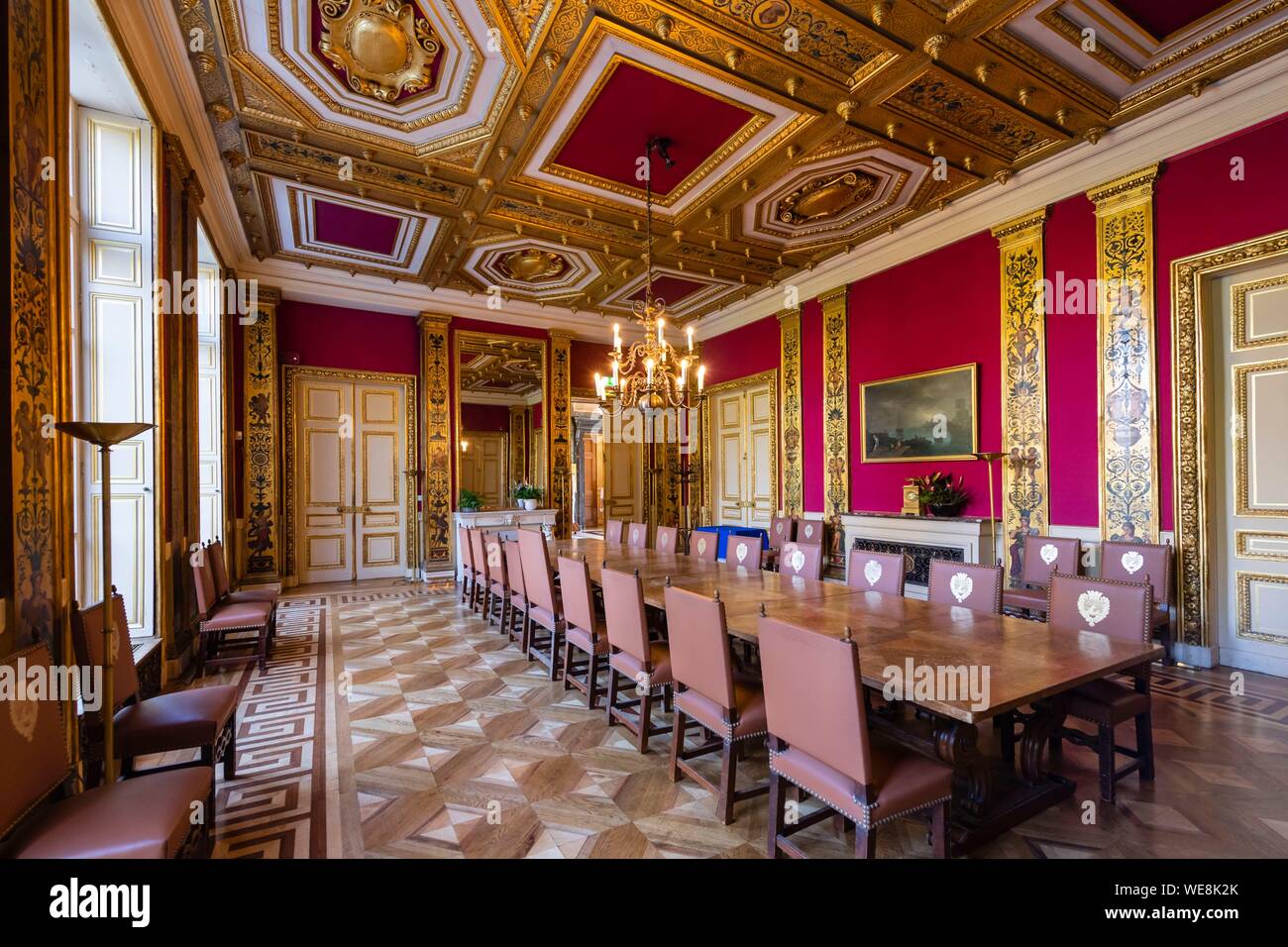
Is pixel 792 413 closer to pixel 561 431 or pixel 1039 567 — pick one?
pixel 561 431

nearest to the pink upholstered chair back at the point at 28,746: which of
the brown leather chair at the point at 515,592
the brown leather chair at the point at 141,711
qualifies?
the brown leather chair at the point at 141,711

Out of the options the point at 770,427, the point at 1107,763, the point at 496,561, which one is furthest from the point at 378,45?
the point at 770,427

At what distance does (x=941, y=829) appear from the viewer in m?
1.75

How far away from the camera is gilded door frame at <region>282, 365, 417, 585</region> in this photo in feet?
24.0

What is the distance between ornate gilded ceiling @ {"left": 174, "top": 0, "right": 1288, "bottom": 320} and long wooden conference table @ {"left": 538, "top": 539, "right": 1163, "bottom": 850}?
3410 mm

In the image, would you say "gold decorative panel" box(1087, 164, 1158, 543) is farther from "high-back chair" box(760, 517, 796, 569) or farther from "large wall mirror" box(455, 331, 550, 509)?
"large wall mirror" box(455, 331, 550, 509)

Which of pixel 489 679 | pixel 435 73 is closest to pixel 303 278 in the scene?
pixel 435 73

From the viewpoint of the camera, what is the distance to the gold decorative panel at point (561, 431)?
28.7ft

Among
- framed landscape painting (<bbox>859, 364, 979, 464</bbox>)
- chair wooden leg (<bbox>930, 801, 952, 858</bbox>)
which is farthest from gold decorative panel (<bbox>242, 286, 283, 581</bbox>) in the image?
chair wooden leg (<bbox>930, 801, 952, 858</bbox>)

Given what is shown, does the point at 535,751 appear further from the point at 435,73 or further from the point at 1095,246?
the point at 1095,246

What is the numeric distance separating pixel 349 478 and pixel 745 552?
5815mm

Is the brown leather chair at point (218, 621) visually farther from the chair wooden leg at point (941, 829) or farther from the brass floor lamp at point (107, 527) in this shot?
the chair wooden leg at point (941, 829)
